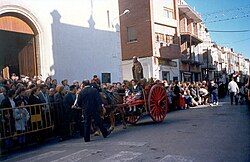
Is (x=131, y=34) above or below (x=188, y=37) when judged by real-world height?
below

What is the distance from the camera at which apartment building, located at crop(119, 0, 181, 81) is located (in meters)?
A: 32.9

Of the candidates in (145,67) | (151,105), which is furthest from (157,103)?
(145,67)

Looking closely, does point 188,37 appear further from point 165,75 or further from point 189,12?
point 165,75

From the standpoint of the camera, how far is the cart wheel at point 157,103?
43.5ft

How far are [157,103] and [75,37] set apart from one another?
795 cm

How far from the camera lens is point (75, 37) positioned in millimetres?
19766

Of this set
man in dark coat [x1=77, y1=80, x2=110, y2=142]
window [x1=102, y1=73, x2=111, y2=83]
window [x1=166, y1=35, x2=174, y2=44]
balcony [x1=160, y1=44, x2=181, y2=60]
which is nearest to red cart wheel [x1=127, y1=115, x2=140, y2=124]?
man in dark coat [x1=77, y1=80, x2=110, y2=142]

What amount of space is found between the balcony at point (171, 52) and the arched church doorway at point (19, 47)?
707 inches

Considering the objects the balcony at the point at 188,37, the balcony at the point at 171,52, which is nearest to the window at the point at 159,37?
the balcony at the point at 171,52

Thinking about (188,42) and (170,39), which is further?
(188,42)

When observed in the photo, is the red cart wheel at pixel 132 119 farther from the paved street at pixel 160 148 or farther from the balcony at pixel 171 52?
the balcony at pixel 171 52

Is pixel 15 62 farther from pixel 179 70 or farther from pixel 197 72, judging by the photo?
pixel 197 72

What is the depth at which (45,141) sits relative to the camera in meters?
11.5

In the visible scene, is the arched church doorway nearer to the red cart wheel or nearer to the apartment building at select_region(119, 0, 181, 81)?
the red cart wheel
